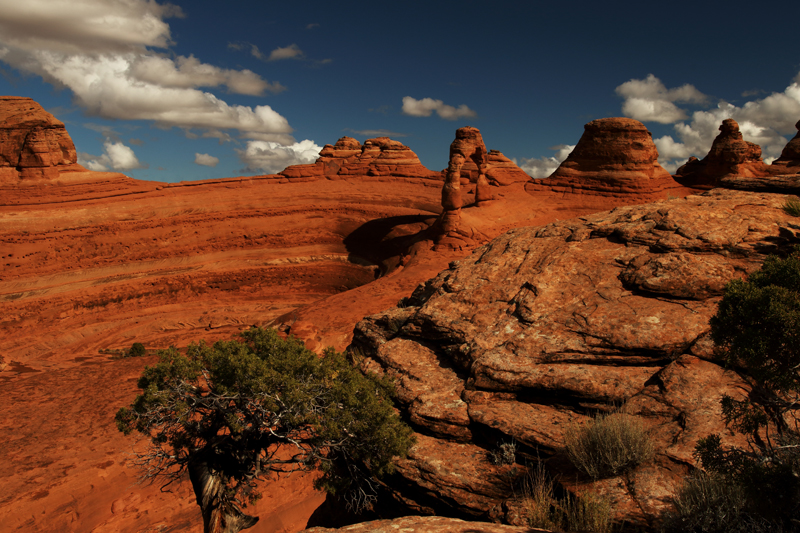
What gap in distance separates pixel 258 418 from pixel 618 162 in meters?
30.0

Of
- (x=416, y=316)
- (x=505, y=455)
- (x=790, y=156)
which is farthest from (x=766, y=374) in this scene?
(x=790, y=156)

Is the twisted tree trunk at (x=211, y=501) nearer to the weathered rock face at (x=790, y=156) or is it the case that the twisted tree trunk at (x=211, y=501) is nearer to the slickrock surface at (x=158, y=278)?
the slickrock surface at (x=158, y=278)

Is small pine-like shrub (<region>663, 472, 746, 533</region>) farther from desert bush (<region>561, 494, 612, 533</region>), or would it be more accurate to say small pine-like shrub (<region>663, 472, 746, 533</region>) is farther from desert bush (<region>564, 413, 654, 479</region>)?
desert bush (<region>564, 413, 654, 479</region>)

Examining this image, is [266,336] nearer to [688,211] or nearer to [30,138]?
[688,211]

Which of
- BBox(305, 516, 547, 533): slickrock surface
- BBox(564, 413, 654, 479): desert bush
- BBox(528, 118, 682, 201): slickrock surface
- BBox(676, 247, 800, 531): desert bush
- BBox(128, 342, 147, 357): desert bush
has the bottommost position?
BBox(128, 342, 147, 357): desert bush

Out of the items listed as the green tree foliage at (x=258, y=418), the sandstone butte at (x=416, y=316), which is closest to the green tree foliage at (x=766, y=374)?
the sandstone butte at (x=416, y=316)

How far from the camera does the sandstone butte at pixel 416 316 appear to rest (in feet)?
21.9

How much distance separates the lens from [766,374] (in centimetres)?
433

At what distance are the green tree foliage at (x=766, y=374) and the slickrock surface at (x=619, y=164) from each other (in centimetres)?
2752

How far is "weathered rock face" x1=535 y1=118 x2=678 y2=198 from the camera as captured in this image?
29469 mm

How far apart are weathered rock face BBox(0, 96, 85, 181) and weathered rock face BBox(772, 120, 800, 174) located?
53960 millimetres

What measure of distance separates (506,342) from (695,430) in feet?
10.1

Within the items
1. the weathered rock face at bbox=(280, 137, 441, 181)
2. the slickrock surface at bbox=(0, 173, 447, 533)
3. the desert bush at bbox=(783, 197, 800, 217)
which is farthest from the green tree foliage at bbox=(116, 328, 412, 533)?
the weathered rock face at bbox=(280, 137, 441, 181)

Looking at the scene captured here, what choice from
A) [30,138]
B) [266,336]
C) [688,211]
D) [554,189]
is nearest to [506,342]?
[266,336]
